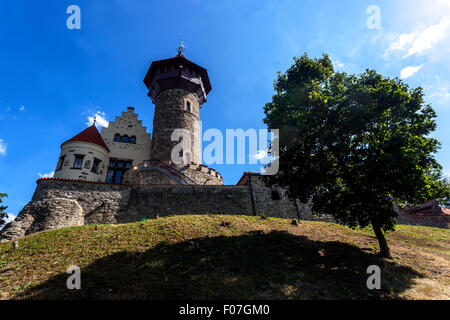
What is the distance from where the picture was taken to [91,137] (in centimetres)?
2248

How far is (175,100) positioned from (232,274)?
22.4 m

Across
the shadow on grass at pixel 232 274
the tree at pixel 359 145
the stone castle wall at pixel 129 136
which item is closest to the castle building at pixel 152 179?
the stone castle wall at pixel 129 136

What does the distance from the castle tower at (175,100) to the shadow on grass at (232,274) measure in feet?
50.6

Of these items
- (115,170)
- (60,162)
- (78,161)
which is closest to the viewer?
(60,162)

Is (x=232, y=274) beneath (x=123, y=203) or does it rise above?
beneath

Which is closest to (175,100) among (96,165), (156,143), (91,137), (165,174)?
(156,143)

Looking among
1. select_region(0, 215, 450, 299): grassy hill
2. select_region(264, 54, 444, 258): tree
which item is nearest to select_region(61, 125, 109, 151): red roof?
select_region(0, 215, 450, 299): grassy hill

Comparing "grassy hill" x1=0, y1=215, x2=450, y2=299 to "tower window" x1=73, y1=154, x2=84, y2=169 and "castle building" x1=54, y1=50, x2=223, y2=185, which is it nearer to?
"castle building" x1=54, y1=50, x2=223, y2=185

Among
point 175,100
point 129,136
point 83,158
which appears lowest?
point 83,158

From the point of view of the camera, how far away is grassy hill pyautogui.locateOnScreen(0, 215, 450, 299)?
21.4 feet

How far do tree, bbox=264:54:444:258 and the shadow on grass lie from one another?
2.60m

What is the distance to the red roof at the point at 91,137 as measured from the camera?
21.5 meters

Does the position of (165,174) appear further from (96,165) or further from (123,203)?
(96,165)
